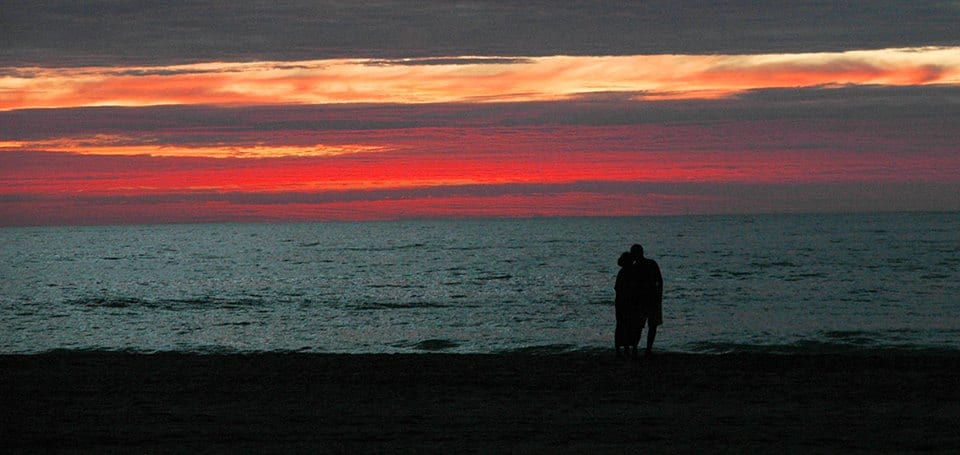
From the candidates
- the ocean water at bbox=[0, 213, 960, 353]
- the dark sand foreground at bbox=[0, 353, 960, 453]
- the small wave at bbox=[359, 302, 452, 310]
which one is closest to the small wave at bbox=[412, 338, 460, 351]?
the ocean water at bbox=[0, 213, 960, 353]

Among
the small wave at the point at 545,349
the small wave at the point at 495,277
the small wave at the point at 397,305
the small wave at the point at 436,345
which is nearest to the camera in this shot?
the small wave at the point at 545,349

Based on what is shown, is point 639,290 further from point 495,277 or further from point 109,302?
point 495,277

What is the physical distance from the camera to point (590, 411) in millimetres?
10281

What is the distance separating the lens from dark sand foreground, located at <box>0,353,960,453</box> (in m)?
8.71

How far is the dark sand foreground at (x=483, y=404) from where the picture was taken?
343 inches

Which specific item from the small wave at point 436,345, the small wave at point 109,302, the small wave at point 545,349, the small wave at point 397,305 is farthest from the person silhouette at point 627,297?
the small wave at point 109,302

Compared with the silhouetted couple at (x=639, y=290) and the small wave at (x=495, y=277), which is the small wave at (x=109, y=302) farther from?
the silhouetted couple at (x=639, y=290)

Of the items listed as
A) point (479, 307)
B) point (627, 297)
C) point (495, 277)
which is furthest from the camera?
point (495, 277)

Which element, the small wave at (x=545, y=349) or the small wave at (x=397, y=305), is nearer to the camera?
the small wave at (x=545, y=349)

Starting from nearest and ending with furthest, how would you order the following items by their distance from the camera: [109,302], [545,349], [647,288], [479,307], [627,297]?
[647,288], [627,297], [545,349], [479,307], [109,302]

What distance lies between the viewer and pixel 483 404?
10.9 m

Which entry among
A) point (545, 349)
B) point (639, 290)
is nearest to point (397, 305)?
point (545, 349)

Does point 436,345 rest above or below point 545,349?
below

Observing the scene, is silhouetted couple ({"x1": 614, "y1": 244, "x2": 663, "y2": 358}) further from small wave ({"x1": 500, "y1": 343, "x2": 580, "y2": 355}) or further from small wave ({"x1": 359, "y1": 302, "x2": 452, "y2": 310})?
small wave ({"x1": 359, "y1": 302, "x2": 452, "y2": 310})
